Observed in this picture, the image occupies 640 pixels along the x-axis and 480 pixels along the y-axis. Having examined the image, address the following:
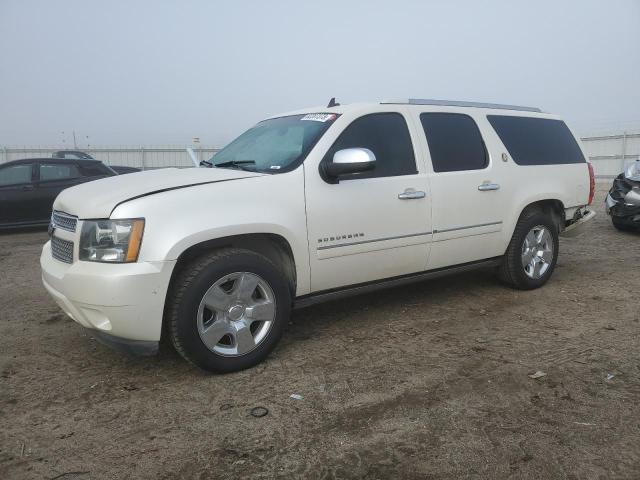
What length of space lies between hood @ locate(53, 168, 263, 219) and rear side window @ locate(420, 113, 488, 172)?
5.30 ft

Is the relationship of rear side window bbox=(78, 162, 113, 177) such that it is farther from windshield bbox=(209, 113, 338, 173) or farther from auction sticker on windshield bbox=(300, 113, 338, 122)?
auction sticker on windshield bbox=(300, 113, 338, 122)

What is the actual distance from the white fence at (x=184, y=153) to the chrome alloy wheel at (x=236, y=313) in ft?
54.1

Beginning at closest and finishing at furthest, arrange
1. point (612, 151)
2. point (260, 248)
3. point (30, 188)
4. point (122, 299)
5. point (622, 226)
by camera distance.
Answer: point (122, 299) → point (260, 248) → point (622, 226) → point (30, 188) → point (612, 151)

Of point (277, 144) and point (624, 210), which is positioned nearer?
point (277, 144)

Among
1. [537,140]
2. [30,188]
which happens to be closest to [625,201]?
[537,140]

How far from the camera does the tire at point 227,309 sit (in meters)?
3.07

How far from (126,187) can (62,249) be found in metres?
0.61

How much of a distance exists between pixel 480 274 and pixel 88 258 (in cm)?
420

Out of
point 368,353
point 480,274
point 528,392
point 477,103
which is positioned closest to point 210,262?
point 368,353

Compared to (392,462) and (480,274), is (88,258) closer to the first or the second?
(392,462)

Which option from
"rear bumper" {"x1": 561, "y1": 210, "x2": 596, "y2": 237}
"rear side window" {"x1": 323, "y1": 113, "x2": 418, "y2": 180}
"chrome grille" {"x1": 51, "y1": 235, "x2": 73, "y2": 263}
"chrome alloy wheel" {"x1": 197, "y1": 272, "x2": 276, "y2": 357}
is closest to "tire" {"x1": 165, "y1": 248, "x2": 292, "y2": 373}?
"chrome alloy wheel" {"x1": 197, "y1": 272, "x2": 276, "y2": 357}

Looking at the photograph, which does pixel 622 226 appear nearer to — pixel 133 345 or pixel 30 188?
pixel 133 345

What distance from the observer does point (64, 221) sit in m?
3.37

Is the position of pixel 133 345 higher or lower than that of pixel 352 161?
lower
